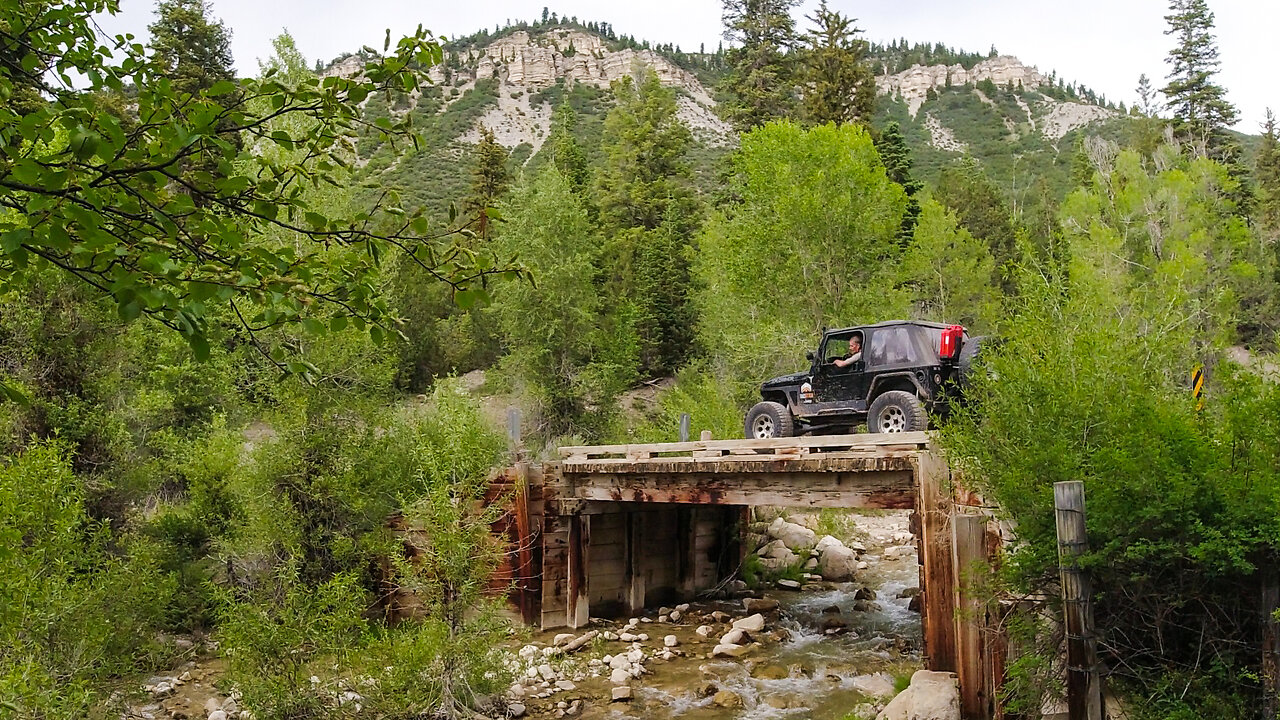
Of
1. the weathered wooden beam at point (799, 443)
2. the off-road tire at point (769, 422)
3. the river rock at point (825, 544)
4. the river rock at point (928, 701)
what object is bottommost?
the river rock at point (825, 544)

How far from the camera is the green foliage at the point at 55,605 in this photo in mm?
8500

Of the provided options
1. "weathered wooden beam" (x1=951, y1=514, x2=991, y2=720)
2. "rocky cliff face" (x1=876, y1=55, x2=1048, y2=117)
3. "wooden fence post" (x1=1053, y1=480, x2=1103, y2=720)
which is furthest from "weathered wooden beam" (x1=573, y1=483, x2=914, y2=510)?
"rocky cliff face" (x1=876, y1=55, x2=1048, y2=117)

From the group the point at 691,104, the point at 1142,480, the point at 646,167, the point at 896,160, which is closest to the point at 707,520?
the point at 1142,480

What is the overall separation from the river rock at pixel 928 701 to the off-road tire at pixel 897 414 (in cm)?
366

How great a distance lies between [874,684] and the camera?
12.5 meters

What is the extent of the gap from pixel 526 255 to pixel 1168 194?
21.3 m

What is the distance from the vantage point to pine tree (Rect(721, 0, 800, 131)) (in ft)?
126

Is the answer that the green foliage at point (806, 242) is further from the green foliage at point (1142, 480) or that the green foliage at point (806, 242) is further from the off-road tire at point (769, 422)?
the green foliage at point (1142, 480)

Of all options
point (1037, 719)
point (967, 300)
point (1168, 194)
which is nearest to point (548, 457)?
point (1037, 719)

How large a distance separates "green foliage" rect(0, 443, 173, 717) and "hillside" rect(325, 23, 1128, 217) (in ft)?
183

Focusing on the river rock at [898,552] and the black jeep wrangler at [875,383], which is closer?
the black jeep wrangler at [875,383]

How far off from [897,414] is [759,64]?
31.3m

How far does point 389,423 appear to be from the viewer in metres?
16.7

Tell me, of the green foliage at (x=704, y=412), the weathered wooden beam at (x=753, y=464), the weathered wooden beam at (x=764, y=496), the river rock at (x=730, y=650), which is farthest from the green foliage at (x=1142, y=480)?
the green foliage at (x=704, y=412)
